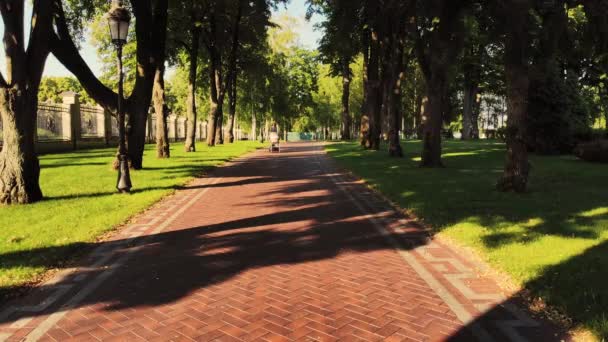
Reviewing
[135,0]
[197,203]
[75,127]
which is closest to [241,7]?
[75,127]

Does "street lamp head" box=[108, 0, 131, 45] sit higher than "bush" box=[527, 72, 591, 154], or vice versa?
"street lamp head" box=[108, 0, 131, 45]

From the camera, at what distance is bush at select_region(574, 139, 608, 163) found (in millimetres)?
18594

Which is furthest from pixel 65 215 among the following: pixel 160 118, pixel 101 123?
pixel 101 123

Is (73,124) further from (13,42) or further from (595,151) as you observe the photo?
(595,151)

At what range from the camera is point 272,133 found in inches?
1261

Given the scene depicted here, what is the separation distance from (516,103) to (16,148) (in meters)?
11.0

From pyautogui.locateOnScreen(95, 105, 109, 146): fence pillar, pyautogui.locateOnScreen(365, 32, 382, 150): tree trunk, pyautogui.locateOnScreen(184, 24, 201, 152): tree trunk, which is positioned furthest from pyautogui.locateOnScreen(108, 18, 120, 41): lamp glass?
pyautogui.locateOnScreen(95, 105, 109, 146): fence pillar

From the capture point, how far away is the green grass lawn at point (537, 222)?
16.8 feet

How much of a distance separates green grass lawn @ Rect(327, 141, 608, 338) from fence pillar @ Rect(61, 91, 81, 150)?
21.0 metres

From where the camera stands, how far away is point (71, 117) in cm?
2977

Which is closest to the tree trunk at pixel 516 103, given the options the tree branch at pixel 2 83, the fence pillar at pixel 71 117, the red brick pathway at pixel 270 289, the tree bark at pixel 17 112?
the red brick pathway at pixel 270 289

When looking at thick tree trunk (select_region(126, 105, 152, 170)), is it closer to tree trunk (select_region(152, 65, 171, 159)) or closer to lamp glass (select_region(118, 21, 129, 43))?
lamp glass (select_region(118, 21, 129, 43))

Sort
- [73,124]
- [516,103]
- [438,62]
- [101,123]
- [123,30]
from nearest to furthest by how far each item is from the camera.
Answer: [516,103] < [123,30] < [438,62] < [73,124] < [101,123]

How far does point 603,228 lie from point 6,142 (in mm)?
11215
